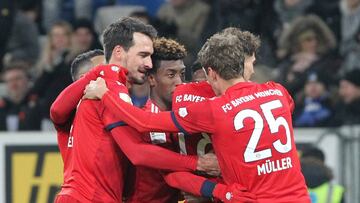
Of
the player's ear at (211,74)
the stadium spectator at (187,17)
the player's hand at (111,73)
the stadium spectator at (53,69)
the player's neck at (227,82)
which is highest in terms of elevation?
the player's ear at (211,74)

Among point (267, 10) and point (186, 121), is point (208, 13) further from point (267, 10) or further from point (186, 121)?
point (186, 121)

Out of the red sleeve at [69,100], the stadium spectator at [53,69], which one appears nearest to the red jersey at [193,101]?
the red sleeve at [69,100]

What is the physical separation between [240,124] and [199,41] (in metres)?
6.45

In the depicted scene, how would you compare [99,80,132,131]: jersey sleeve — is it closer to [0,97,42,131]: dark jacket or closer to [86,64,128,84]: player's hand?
[86,64,128,84]: player's hand

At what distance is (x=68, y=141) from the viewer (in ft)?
27.6

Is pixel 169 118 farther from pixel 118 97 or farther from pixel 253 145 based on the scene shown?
pixel 253 145

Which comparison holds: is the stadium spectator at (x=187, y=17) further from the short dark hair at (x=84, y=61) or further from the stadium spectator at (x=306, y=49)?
the short dark hair at (x=84, y=61)

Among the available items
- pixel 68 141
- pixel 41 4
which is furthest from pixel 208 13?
pixel 68 141

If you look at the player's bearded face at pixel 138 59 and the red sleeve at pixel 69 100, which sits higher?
the player's bearded face at pixel 138 59

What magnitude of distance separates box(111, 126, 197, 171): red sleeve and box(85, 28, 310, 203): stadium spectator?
4.8 inches

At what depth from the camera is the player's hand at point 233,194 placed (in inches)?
304

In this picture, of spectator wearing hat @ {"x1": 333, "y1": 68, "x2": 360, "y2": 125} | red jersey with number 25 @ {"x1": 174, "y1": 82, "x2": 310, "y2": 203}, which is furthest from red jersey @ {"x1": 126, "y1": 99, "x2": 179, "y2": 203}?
spectator wearing hat @ {"x1": 333, "y1": 68, "x2": 360, "y2": 125}

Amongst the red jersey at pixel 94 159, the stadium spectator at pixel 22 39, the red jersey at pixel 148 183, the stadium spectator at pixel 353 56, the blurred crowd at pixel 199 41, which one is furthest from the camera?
the stadium spectator at pixel 22 39

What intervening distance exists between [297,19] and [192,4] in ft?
4.14
